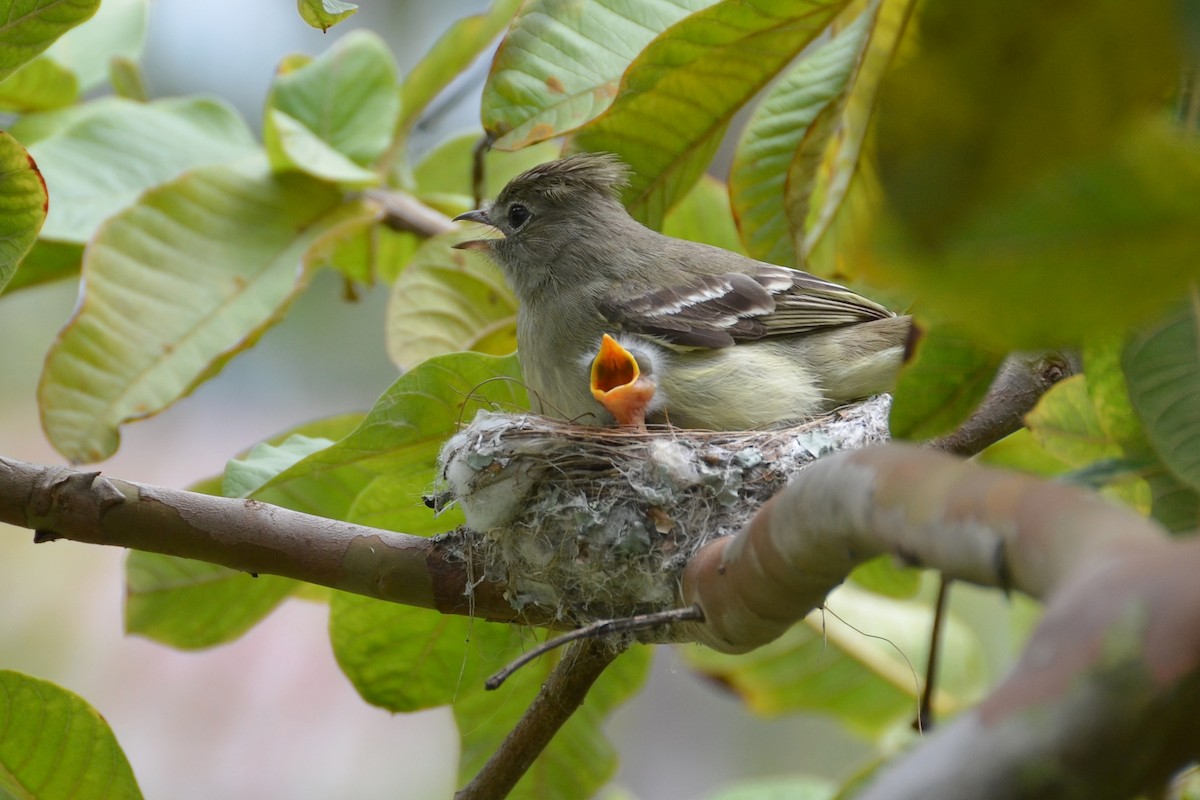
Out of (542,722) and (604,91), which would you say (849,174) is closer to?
(604,91)

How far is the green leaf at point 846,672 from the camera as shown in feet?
12.8

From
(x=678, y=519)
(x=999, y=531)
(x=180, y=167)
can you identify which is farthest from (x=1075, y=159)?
(x=180, y=167)

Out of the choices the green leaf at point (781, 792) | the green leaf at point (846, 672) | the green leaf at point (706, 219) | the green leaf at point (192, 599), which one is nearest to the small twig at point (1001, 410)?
the green leaf at point (846, 672)

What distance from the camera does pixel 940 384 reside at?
1.70 metres


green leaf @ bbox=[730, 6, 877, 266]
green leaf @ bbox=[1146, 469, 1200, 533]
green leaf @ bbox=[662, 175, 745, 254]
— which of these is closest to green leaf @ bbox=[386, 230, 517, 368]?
green leaf @ bbox=[662, 175, 745, 254]

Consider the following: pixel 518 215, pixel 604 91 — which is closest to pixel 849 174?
pixel 604 91

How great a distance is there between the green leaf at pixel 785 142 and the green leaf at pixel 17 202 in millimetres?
1694

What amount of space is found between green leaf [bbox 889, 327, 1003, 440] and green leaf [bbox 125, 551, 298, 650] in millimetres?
2078

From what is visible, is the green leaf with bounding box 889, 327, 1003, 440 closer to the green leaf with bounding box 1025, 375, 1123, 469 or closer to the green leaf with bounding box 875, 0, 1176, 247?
the green leaf with bounding box 1025, 375, 1123, 469

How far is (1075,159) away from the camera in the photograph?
2.45 feet

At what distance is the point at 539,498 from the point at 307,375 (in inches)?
299

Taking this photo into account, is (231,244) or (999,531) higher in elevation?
(999,531)

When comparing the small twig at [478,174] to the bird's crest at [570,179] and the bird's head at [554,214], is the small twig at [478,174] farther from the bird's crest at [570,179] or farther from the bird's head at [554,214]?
the bird's crest at [570,179]

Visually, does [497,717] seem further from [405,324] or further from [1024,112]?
[1024,112]
